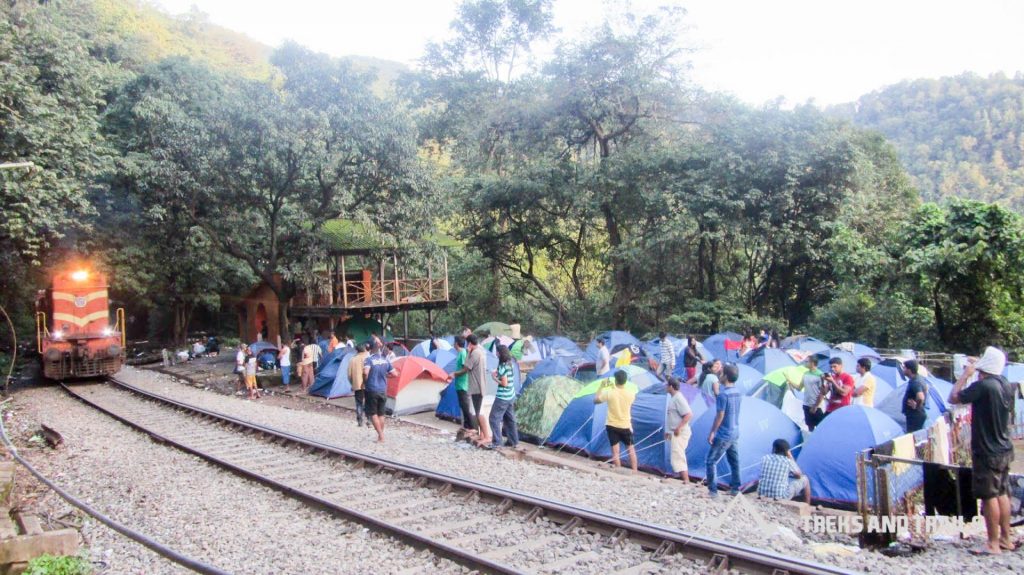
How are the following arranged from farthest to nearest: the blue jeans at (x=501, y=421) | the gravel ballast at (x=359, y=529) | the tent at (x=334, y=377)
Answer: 1. the tent at (x=334, y=377)
2. the blue jeans at (x=501, y=421)
3. the gravel ballast at (x=359, y=529)

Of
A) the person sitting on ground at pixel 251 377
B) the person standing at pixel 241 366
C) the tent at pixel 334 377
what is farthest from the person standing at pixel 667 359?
the person standing at pixel 241 366

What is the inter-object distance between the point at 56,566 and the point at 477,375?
5.81 m

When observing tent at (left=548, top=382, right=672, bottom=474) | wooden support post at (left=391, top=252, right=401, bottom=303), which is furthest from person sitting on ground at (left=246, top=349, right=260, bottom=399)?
tent at (left=548, top=382, right=672, bottom=474)

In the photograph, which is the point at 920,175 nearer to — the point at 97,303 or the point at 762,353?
the point at 762,353

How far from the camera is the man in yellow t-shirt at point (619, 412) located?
29.3 feet

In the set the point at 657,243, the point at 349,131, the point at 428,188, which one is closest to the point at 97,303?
the point at 349,131

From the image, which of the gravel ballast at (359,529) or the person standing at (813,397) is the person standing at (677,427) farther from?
the person standing at (813,397)

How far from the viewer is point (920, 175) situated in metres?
49.8

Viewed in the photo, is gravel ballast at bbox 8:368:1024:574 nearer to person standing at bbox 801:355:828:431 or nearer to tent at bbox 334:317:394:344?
person standing at bbox 801:355:828:431

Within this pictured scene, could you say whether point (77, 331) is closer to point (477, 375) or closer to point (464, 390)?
point (464, 390)

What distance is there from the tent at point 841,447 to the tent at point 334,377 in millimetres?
11033

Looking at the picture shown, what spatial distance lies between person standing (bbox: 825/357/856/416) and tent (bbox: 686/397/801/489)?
63cm

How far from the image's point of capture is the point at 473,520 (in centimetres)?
667

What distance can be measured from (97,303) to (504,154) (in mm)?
17893
